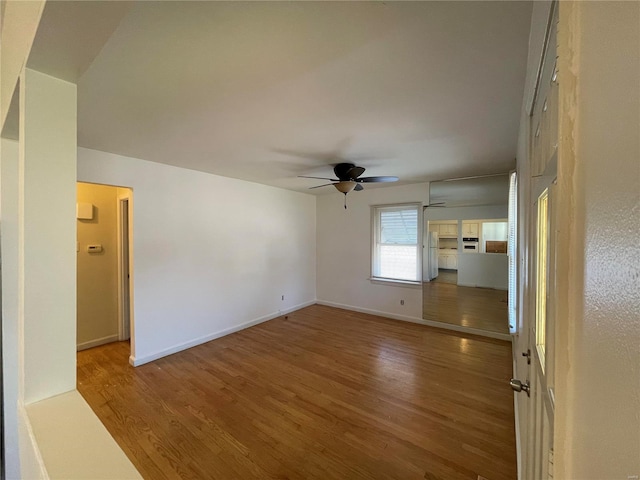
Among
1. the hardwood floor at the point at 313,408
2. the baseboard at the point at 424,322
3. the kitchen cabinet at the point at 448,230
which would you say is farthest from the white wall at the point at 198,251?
the kitchen cabinet at the point at 448,230

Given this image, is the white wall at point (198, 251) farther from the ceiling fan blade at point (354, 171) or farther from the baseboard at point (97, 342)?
the ceiling fan blade at point (354, 171)

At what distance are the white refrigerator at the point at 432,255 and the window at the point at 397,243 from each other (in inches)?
11.4

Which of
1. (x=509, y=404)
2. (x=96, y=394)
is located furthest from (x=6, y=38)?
(x=509, y=404)

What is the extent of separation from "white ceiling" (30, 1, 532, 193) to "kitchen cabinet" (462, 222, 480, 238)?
2272 millimetres

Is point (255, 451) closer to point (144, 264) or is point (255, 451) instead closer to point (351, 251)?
point (144, 264)

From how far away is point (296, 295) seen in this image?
5.38 meters

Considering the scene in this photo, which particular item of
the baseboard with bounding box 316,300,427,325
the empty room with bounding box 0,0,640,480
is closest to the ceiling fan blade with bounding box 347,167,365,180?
the empty room with bounding box 0,0,640,480

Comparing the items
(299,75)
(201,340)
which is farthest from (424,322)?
(299,75)

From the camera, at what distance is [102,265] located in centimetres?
380

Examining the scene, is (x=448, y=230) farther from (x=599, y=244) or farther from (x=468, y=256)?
(x=599, y=244)

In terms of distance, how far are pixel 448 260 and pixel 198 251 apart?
4681 mm

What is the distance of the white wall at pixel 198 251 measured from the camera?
313cm

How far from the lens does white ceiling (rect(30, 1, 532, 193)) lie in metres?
1.10

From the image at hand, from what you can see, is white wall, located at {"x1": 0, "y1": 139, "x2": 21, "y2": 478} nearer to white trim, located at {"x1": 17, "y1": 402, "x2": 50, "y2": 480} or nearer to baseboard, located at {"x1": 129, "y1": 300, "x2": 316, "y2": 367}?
white trim, located at {"x1": 17, "y1": 402, "x2": 50, "y2": 480}
